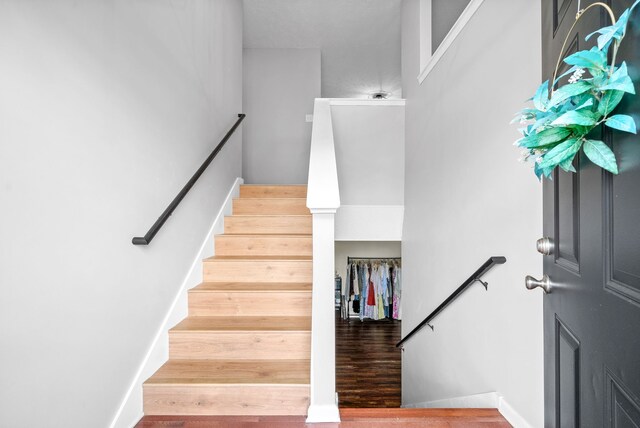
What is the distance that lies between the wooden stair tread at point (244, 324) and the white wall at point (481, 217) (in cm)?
96

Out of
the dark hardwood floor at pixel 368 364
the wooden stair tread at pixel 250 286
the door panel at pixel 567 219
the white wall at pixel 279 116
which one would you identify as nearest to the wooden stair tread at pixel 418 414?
the wooden stair tread at pixel 250 286

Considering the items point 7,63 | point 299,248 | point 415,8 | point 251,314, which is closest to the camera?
point 7,63

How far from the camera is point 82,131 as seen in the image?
1.31m

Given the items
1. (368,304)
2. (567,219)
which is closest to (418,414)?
(567,219)

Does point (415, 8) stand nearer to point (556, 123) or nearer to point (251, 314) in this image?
point (251, 314)

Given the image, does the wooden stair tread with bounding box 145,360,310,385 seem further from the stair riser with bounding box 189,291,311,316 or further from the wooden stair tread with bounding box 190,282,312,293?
the wooden stair tread with bounding box 190,282,312,293

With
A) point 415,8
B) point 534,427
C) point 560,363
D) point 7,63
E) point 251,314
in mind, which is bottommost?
point 534,427

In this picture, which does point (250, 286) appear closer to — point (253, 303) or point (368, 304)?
point (253, 303)

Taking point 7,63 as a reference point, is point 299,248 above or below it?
below

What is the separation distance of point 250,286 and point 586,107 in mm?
2187

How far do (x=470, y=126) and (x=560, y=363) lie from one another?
147 centimetres

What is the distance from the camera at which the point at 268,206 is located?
3420 mm

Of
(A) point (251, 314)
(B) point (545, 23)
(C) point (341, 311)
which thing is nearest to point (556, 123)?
(B) point (545, 23)

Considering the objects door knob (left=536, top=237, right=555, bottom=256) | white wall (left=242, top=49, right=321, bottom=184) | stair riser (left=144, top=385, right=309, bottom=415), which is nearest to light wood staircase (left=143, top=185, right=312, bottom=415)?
stair riser (left=144, top=385, right=309, bottom=415)
